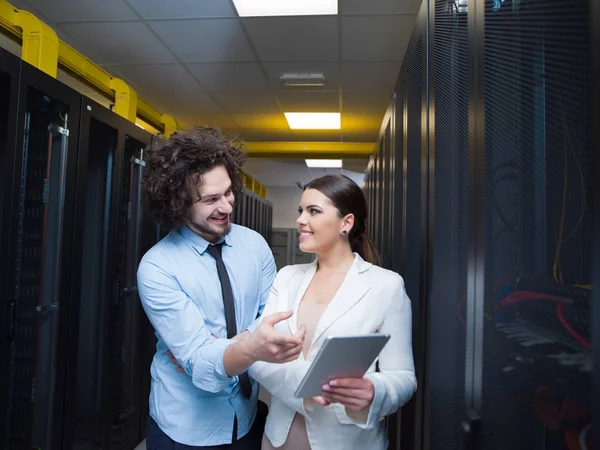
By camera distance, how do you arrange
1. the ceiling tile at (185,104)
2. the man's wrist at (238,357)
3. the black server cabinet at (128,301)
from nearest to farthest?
the man's wrist at (238,357), the black server cabinet at (128,301), the ceiling tile at (185,104)

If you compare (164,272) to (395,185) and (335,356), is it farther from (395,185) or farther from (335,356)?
(395,185)

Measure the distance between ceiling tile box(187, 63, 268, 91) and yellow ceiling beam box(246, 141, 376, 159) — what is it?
240cm

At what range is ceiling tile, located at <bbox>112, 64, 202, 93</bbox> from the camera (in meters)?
4.54

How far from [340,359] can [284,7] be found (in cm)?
300

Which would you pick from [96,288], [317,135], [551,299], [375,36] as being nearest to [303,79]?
[375,36]

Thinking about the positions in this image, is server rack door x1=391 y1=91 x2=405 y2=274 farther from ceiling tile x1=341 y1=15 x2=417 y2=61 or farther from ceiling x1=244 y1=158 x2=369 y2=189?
ceiling x1=244 y1=158 x2=369 y2=189

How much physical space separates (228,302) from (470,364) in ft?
2.70

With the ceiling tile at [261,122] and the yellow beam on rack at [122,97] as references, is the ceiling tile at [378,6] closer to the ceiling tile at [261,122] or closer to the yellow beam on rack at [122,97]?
the yellow beam on rack at [122,97]

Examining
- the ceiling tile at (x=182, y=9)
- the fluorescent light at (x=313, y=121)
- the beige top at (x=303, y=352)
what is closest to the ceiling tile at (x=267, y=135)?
the fluorescent light at (x=313, y=121)

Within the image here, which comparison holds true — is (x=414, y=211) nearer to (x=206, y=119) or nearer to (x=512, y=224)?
(x=512, y=224)

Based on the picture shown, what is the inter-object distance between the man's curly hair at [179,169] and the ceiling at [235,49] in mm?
2171

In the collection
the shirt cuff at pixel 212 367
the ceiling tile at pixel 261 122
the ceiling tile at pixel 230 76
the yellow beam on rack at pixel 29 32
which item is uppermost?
the ceiling tile at pixel 230 76

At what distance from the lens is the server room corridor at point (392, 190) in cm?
59

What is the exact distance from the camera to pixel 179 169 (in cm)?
148
